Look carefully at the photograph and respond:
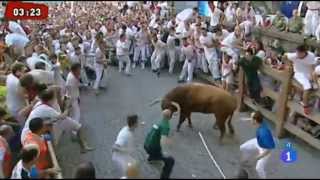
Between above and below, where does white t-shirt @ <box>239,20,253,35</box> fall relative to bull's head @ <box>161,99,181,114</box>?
above

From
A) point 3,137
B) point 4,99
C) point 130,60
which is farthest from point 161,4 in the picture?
point 3,137

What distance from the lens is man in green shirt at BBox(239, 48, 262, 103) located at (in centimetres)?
1429

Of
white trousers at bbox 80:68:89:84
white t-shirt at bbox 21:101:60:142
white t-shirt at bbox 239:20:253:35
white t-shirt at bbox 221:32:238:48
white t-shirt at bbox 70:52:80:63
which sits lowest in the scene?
white trousers at bbox 80:68:89:84

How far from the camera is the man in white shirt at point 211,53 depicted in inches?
691

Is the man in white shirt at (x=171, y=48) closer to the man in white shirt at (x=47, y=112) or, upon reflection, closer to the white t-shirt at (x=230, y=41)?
the white t-shirt at (x=230, y=41)

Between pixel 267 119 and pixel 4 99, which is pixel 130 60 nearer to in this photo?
pixel 267 119

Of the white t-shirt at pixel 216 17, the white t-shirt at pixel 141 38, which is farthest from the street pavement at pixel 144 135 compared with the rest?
the white t-shirt at pixel 216 17

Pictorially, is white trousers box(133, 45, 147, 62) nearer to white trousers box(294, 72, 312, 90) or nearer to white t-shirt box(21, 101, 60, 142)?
white trousers box(294, 72, 312, 90)

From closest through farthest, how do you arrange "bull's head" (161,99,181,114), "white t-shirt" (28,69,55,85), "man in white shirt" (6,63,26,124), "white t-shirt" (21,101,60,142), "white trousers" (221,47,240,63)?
"white t-shirt" (21,101,60,142) < "man in white shirt" (6,63,26,124) < "white t-shirt" (28,69,55,85) < "bull's head" (161,99,181,114) < "white trousers" (221,47,240,63)

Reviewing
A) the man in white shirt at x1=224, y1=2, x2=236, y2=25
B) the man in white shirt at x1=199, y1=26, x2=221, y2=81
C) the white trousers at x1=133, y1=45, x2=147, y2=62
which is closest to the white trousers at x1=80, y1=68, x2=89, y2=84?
the man in white shirt at x1=199, y1=26, x2=221, y2=81

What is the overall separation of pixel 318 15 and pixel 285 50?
1430 mm

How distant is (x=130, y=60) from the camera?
850 inches

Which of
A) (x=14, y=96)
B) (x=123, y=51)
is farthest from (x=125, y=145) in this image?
(x=123, y=51)

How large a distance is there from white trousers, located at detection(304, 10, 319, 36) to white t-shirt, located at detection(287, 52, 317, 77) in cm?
537
